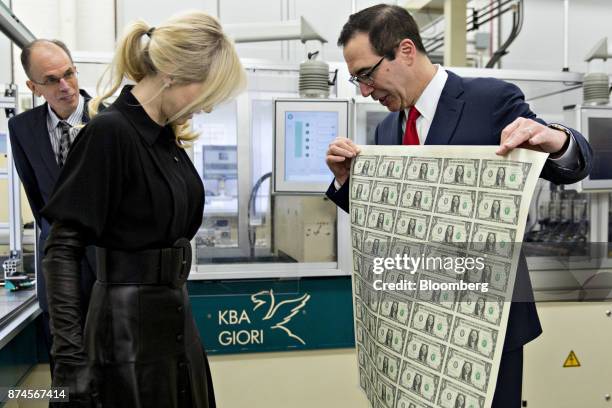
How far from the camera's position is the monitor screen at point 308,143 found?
235 centimetres

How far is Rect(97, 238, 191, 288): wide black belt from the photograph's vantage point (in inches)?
42.4

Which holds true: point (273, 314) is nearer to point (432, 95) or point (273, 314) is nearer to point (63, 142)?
point (63, 142)

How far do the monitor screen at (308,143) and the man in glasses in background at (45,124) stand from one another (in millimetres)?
865

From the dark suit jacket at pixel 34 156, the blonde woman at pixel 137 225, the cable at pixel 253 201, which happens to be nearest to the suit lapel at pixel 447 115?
the blonde woman at pixel 137 225

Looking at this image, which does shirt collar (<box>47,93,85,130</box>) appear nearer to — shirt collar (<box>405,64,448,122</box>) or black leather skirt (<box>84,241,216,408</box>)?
black leather skirt (<box>84,241,216,408</box>)

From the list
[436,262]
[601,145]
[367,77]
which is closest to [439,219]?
[436,262]

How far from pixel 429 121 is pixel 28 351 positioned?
177cm

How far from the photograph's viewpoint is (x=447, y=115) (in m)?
1.24

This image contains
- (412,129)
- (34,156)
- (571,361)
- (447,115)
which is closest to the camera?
(447,115)

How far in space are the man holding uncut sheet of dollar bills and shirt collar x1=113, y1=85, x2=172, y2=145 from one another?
1.52 ft

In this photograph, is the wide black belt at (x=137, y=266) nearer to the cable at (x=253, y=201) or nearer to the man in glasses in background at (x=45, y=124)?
the man in glasses in background at (x=45, y=124)

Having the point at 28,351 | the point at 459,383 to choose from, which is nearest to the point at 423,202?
the point at 459,383

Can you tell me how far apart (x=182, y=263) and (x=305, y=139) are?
1.30m

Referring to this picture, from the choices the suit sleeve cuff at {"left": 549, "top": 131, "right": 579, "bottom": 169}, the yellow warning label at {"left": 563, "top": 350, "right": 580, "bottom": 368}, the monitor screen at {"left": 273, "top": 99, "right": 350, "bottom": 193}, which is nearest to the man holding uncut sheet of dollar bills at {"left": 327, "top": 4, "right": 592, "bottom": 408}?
the suit sleeve cuff at {"left": 549, "top": 131, "right": 579, "bottom": 169}
